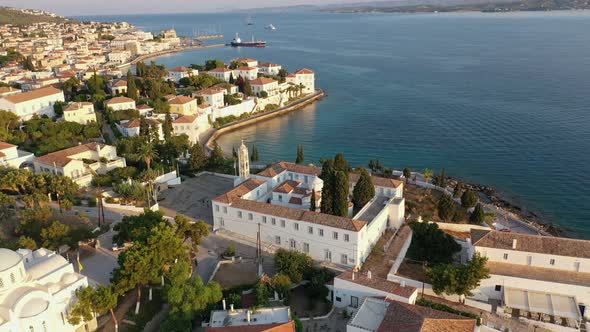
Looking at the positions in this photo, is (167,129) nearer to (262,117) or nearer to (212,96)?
(212,96)

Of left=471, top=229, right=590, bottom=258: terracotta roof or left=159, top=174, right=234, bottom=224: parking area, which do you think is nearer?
left=471, top=229, right=590, bottom=258: terracotta roof

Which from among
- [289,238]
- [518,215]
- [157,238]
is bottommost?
[518,215]

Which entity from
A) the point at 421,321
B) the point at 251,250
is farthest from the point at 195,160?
the point at 421,321

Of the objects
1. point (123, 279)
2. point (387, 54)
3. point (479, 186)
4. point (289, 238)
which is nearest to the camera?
point (123, 279)

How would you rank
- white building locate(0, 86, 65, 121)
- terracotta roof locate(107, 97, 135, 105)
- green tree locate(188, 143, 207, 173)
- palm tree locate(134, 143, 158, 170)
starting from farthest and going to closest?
terracotta roof locate(107, 97, 135, 105) < white building locate(0, 86, 65, 121) < green tree locate(188, 143, 207, 173) < palm tree locate(134, 143, 158, 170)

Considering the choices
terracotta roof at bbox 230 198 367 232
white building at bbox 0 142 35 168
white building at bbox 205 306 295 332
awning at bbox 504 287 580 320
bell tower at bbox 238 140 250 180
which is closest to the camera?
white building at bbox 205 306 295 332

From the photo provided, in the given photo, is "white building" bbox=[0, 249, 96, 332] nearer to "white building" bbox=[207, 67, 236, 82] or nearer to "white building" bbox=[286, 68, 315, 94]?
"white building" bbox=[207, 67, 236, 82]

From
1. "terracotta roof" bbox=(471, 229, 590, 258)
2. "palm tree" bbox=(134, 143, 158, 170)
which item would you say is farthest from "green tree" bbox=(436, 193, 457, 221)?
"palm tree" bbox=(134, 143, 158, 170)

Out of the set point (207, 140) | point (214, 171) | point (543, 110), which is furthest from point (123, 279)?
point (543, 110)

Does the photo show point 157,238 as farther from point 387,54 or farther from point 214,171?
point 387,54
